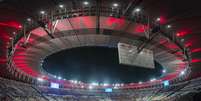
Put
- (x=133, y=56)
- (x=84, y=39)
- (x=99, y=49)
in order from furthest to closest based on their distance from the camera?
Result: 1. (x=99, y=49)
2. (x=84, y=39)
3. (x=133, y=56)

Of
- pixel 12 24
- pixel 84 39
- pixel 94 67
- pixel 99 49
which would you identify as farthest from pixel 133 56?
pixel 94 67

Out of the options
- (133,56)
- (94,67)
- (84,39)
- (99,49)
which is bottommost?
(94,67)

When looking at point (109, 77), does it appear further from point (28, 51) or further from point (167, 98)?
point (28, 51)

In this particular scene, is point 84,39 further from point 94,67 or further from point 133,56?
point 94,67

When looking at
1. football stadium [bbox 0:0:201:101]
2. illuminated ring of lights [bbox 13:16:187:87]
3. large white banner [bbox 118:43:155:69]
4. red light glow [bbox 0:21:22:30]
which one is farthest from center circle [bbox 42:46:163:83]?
red light glow [bbox 0:21:22:30]

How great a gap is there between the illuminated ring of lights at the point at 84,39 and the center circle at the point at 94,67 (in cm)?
143

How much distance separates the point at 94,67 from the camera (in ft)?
104

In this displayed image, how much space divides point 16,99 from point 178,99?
23.1 metres

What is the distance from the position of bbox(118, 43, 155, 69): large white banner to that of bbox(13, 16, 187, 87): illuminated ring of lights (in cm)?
155

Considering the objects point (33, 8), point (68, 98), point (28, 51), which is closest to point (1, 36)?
point (28, 51)

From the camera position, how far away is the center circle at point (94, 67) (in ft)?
86.4

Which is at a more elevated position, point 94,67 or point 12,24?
point 12,24

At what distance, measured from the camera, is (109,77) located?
121 feet

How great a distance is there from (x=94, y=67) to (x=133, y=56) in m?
12.5
